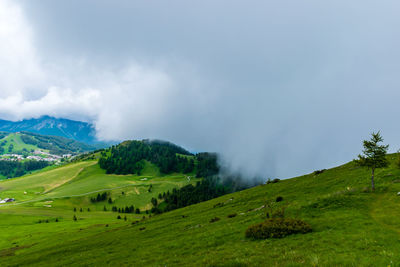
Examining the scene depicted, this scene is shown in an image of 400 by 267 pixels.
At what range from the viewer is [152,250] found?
26.6 metres

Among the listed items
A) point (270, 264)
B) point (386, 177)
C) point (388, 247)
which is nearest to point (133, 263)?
point (270, 264)

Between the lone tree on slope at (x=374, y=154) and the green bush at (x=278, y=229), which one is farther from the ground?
the lone tree on slope at (x=374, y=154)

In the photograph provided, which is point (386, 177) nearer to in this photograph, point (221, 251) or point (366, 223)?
point (366, 223)

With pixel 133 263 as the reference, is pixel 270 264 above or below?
above

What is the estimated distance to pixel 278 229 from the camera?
69.1ft

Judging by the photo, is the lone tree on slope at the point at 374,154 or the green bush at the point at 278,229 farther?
the lone tree on slope at the point at 374,154

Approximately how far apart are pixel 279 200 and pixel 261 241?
76.8 ft

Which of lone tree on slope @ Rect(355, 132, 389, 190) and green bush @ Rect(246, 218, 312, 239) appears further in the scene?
lone tree on slope @ Rect(355, 132, 389, 190)

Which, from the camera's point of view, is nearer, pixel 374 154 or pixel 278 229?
pixel 278 229

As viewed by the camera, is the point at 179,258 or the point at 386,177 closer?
the point at 179,258

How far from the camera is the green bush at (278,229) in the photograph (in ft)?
66.9

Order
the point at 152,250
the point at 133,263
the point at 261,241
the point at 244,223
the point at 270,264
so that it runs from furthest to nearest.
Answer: the point at 244,223 < the point at 152,250 < the point at 133,263 < the point at 261,241 < the point at 270,264

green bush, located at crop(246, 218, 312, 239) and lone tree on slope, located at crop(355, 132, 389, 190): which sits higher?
lone tree on slope, located at crop(355, 132, 389, 190)

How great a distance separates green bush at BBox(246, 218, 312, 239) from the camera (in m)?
20.4
